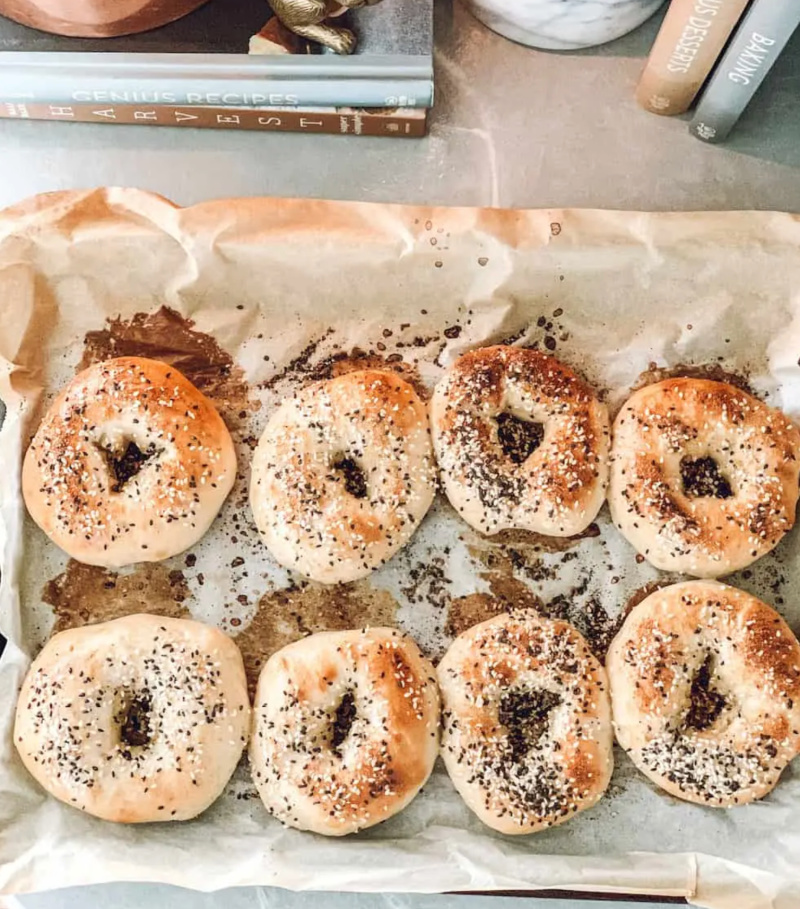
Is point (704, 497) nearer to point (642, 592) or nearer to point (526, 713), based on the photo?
point (642, 592)

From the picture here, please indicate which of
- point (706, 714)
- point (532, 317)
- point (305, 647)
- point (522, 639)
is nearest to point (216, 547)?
point (305, 647)

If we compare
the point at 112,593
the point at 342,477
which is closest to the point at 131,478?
the point at 112,593

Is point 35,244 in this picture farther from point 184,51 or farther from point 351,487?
point 351,487

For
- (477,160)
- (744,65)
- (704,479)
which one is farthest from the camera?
(477,160)

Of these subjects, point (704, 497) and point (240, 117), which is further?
point (240, 117)

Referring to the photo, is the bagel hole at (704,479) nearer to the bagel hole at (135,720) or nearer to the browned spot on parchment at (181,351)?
the browned spot on parchment at (181,351)

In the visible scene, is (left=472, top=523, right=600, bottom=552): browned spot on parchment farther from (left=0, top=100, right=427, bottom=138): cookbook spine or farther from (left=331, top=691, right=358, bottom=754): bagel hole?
(left=0, top=100, right=427, bottom=138): cookbook spine

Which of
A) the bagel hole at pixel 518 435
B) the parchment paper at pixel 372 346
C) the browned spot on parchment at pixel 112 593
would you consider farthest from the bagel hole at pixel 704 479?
the browned spot on parchment at pixel 112 593
